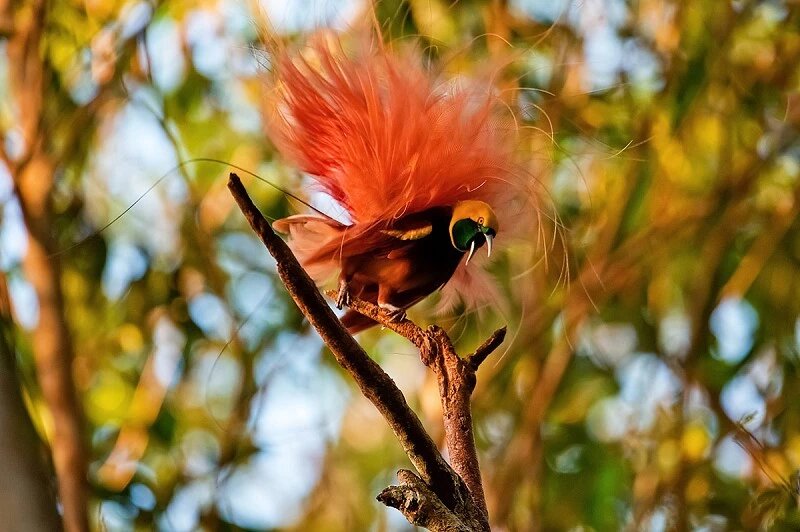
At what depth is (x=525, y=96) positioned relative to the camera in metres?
1.49

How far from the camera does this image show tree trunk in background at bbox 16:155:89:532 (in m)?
1.92

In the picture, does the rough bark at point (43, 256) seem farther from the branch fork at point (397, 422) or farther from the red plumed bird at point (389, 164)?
the branch fork at point (397, 422)

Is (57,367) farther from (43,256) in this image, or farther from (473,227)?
(473,227)

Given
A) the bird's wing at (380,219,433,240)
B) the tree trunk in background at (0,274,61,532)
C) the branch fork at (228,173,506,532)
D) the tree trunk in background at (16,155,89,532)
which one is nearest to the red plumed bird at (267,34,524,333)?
the bird's wing at (380,219,433,240)

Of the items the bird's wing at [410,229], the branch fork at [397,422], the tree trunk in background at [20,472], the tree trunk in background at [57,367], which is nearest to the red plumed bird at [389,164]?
the bird's wing at [410,229]

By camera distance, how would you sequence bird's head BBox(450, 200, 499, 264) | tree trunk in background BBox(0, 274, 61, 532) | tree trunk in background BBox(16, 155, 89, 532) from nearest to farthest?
1. tree trunk in background BBox(0, 274, 61, 532)
2. bird's head BBox(450, 200, 499, 264)
3. tree trunk in background BBox(16, 155, 89, 532)

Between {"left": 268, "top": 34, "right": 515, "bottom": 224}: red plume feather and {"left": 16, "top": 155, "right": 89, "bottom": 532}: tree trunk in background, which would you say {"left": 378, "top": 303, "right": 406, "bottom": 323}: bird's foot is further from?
{"left": 16, "top": 155, "right": 89, "bottom": 532}: tree trunk in background

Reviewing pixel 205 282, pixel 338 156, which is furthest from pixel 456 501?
pixel 205 282

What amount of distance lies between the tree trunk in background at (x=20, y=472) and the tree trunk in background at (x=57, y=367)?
107 centimetres

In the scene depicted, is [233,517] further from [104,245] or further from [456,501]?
[456,501]

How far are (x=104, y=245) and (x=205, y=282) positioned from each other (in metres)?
0.22

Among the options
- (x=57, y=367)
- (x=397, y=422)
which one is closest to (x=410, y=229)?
(x=397, y=422)

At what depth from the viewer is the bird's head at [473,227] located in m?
1.07

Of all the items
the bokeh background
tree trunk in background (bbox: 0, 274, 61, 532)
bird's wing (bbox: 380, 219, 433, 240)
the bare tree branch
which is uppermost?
tree trunk in background (bbox: 0, 274, 61, 532)
